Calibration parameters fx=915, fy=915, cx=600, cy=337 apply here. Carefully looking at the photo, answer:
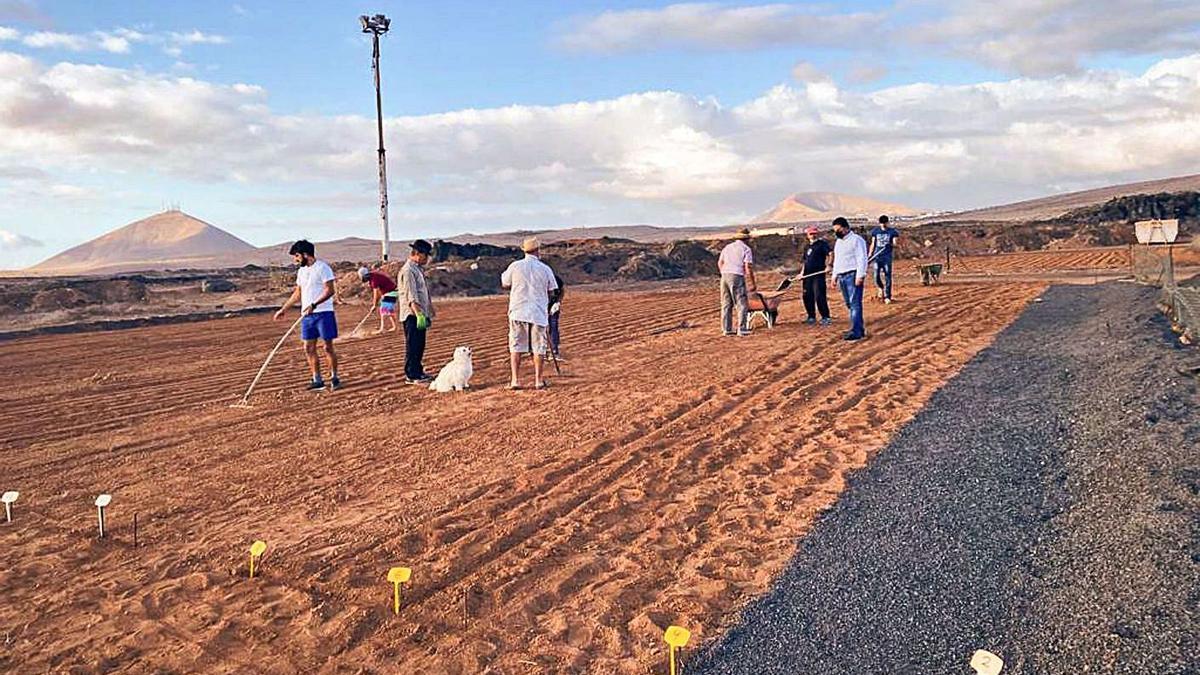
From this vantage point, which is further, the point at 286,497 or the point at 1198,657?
the point at 286,497

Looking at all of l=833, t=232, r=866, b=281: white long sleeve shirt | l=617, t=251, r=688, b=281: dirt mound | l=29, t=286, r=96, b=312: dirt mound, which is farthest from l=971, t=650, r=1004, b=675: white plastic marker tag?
l=617, t=251, r=688, b=281: dirt mound

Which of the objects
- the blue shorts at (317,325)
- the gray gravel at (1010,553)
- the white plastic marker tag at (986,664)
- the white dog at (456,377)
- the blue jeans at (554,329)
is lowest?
the gray gravel at (1010,553)

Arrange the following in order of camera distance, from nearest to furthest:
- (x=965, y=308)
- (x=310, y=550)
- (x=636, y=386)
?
(x=310, y=550) < (x=636, y=386) < (x=965, y=308)

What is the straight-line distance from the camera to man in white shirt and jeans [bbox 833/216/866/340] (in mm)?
13203

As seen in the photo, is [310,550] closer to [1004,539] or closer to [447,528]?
[447,528]

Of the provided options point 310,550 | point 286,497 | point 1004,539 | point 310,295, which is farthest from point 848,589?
point 310,295

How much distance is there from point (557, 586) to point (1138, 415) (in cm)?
517

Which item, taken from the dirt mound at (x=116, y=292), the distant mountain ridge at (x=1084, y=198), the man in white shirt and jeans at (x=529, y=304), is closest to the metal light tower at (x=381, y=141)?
the dirt mound at (x=116, y=292)

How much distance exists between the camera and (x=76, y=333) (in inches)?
898

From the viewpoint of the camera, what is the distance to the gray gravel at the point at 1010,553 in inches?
152

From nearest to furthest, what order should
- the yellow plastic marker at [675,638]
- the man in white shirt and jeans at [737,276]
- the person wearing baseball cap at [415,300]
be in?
the yellow plastic marker at [675,638] < the person wearing baseball cap at [415,300] < the man in white shirt and jeans at [737,276]

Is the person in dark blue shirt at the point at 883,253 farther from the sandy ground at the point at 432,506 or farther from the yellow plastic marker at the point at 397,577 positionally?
the yellow plastic marker at the point at 397,577

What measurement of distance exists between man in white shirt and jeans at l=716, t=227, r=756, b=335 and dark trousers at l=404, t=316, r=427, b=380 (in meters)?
4.88

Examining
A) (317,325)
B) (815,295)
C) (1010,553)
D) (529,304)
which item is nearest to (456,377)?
(529,304)
